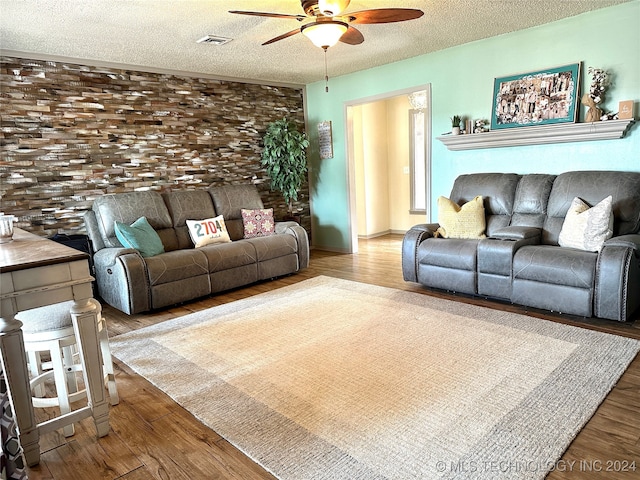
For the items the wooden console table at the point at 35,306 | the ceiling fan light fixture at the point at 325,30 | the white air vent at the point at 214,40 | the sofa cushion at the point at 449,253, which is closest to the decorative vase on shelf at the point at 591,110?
the sofa cushion at the point at 449,253

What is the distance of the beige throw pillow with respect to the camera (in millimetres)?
4195

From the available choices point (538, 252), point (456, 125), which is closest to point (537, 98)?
point (456, 125)

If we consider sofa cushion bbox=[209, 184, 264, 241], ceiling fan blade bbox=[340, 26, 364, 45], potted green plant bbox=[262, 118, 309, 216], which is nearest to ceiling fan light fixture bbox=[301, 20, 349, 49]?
ceiling fan blade bbox=[340, 26, 364, 45]

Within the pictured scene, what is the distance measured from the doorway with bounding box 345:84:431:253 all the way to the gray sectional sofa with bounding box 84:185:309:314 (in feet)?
7.95

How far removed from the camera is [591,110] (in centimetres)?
386

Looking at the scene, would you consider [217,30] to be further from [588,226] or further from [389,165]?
[389,165]

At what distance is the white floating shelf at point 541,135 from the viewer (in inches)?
148

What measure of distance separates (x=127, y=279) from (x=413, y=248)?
8.81 feet

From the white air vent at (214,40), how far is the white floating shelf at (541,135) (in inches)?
98.7

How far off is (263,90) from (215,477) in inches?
209

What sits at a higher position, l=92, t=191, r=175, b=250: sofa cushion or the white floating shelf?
the white floating shelf

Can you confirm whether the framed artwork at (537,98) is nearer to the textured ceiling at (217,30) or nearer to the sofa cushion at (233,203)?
the textured ceiling at (217,30)

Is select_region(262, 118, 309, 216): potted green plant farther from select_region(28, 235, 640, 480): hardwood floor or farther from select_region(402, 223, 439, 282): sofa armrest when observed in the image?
select_region(28, 235, 640, 480): hardwood floor

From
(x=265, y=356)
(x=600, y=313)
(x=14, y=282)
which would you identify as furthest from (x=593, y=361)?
(x=14, y=282)
